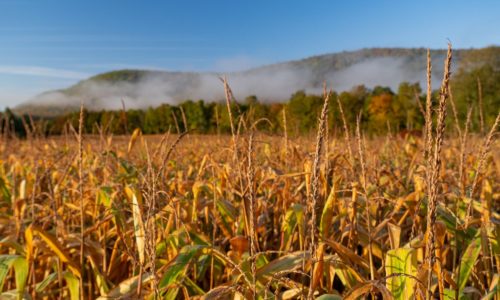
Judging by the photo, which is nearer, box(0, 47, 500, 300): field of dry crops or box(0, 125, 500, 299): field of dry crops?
box(0, 47, 500, 300): field of dry crops

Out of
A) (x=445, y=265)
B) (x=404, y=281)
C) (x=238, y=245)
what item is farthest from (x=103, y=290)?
(x=445, y=265)

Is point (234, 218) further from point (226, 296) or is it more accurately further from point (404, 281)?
point (404, 281)

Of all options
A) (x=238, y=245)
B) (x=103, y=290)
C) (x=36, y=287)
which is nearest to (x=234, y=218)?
(x=238, y=245)

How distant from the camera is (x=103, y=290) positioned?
6.26 ft

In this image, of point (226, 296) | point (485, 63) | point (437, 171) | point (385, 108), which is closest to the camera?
point (437, 171)

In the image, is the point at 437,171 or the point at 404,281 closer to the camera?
the point at 437,171

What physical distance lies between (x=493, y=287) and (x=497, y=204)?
2.67 meters

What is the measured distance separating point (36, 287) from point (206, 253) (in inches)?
32.3

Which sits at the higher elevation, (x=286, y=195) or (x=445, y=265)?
(x=286, y=195)

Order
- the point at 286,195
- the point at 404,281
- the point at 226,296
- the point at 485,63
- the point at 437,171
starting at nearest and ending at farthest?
the point at 437,171 < the point at 404,281 < the point at 226,296 < the point at 286,195 < the point at 485,63

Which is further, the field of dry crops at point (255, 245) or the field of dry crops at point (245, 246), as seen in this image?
the field of dry crops at point (245, 246)

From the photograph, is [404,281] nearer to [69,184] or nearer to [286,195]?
[286,195]

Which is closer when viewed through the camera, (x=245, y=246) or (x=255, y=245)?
(x=255, y=245)

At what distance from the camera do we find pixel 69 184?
389cm
